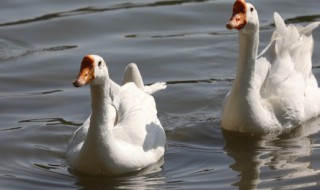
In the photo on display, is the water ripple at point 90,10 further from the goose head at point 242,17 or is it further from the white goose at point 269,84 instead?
the goose head at point 242,17

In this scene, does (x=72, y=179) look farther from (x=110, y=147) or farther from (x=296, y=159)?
(x=296, y=159)

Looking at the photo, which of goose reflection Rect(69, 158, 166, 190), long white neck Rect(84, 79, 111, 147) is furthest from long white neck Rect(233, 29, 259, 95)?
long white neck Rect(84, 79, 111, 147)

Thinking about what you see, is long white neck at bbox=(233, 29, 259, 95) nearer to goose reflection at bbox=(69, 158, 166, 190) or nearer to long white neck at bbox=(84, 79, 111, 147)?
goose reflection at bbox=(69, 158, 166, 190)

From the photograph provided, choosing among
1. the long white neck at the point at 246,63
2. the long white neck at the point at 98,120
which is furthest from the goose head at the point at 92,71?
the long white neck at the point at 246,63

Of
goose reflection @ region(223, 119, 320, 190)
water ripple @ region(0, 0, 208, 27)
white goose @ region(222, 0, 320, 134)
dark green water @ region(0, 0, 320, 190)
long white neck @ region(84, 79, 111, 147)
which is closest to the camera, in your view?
long white neck @ region(84, 79, 111, 147)

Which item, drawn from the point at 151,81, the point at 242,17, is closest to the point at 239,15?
the point at 242,17

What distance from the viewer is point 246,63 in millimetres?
10383

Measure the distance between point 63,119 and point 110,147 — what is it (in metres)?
2.03

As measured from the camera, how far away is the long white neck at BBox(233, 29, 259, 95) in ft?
33.8

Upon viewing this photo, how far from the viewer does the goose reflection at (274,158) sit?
9086 millimetres

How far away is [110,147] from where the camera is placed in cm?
907

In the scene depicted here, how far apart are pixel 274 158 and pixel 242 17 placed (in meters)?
1.50

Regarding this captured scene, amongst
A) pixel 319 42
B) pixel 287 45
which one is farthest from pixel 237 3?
pixel 319 42

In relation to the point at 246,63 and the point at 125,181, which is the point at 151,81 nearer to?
the point at 246,63
